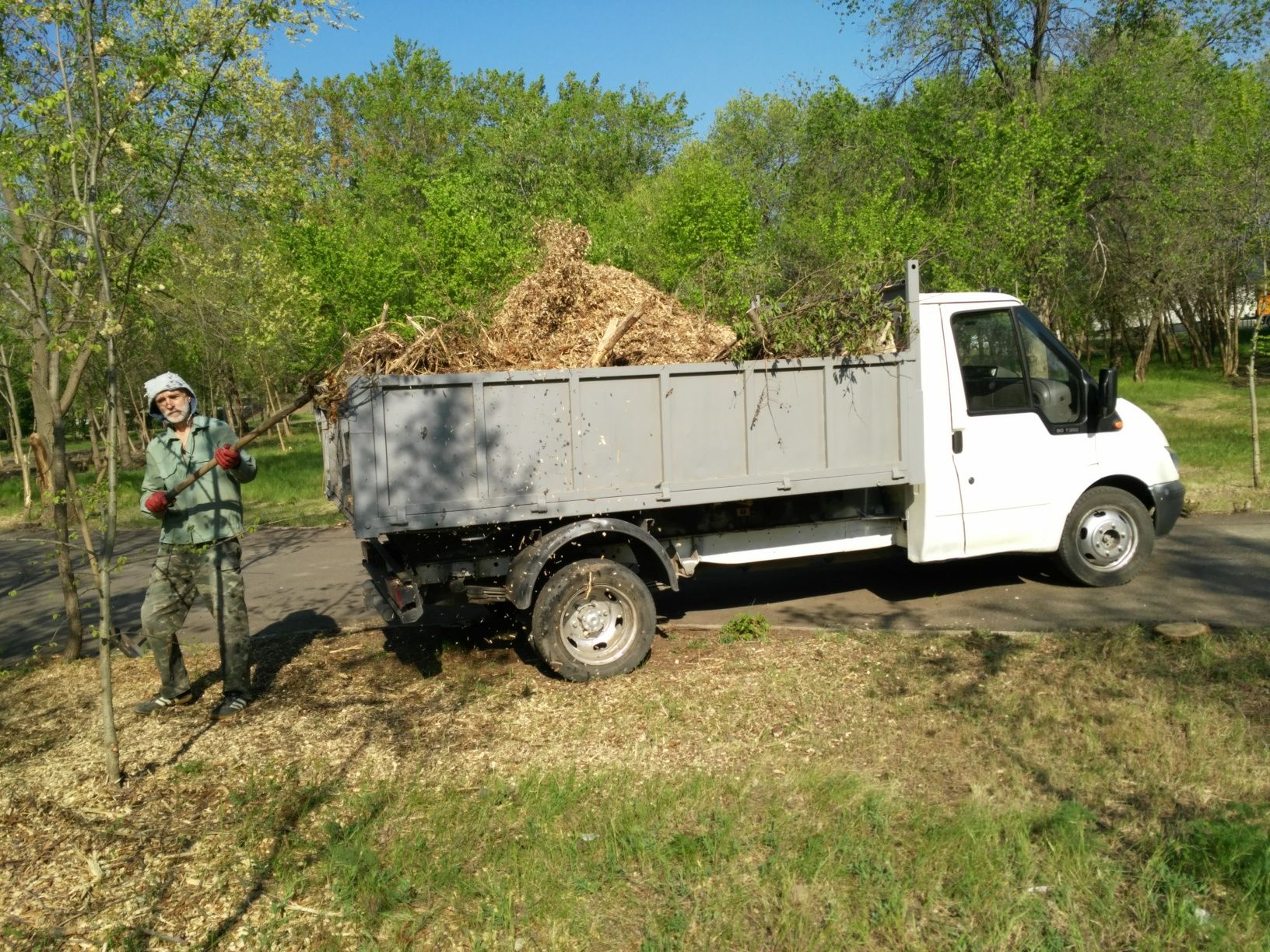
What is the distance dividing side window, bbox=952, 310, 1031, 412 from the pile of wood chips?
1.73 meters

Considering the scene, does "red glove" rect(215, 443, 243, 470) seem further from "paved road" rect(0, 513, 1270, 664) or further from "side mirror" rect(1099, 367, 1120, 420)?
"side mirror" rect(1099, 367, 1120, 420)

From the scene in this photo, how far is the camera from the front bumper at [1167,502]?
7.84 metres

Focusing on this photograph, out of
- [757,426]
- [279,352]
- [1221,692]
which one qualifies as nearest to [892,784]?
[1221,692]

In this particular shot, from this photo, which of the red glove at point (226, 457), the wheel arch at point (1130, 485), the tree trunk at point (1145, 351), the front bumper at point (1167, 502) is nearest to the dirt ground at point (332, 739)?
the red glove at point (226, 457)

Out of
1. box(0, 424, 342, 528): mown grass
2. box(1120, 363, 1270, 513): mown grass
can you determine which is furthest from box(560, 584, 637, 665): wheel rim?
box(1120, 363, 1270, 513): mown grass

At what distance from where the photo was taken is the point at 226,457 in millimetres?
5195

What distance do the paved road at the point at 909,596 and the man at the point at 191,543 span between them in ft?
3.23

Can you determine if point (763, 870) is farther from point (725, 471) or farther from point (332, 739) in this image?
point (725, 471)

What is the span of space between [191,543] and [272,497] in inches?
512

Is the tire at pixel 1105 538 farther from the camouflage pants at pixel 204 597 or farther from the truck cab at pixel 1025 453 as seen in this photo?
the camouflage pants at pixel 204 597

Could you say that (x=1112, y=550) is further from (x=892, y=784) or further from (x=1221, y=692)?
(x=892, y=784)

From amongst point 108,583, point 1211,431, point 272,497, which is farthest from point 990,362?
point 1211,431

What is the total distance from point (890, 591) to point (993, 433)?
170 centimetres

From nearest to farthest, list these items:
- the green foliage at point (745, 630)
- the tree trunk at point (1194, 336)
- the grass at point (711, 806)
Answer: the grass at point (711, 806), the green foliage at point (745, 630), the tree trunk at point (1194, 336)
